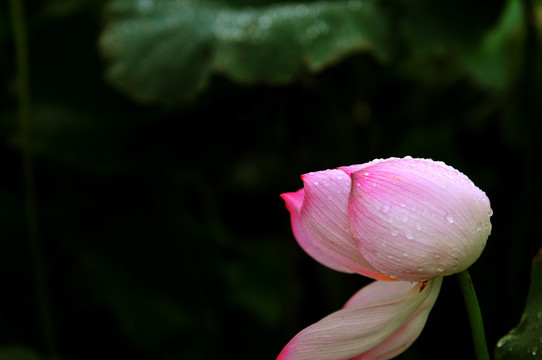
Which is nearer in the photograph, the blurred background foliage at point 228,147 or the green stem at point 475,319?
the green stem at point 475,319

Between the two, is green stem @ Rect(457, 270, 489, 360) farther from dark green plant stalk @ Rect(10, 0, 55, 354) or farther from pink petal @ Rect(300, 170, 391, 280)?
dark green plant stalk @ Rect(10, 0, 55, 354)

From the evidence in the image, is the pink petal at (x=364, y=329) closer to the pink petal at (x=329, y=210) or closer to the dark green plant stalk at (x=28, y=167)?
the pink petal at (x=329, y=210)

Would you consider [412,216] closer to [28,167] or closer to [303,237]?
[303,237]

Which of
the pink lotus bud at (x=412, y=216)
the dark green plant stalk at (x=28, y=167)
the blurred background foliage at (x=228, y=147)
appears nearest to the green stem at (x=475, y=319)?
the pink lotus bud at (x=412, y=216)

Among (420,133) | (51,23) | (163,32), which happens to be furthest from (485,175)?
(51,23)

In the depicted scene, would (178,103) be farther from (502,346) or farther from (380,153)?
(502,346)

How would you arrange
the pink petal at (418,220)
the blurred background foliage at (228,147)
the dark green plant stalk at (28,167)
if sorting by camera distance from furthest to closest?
1. the blurred background foliage at (228,147)
2. the dark green plant stalk at (28,167)
3. the pink petal at (418,220)

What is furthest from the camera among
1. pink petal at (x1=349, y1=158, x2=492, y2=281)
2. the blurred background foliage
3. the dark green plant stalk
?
the blurred background foliage

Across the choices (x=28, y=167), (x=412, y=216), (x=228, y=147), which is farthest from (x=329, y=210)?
(x=228, y=147)

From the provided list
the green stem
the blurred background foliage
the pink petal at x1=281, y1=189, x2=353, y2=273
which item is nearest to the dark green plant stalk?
the blurred background foliage
